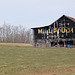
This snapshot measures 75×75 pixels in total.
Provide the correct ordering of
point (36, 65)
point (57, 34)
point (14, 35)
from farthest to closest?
1. point (14, 35)
2. point (57, 34)
3. point (36, 65)

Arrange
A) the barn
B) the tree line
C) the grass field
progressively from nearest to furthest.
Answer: the grass field, the barn, the tree line

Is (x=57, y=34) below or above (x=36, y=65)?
above

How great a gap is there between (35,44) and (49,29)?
6189 millimetres

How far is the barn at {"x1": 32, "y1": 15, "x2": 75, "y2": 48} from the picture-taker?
130ft

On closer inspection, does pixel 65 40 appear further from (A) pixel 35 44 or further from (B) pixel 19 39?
(B) pixel 19 39

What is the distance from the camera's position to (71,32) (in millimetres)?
39000

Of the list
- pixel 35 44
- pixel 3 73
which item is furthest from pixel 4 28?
pixel 3 73

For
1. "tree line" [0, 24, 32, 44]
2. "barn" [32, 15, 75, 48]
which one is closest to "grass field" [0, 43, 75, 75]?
"barn" [32, 15, 75, 48]

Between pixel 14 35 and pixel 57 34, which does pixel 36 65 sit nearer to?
pixel 57 34

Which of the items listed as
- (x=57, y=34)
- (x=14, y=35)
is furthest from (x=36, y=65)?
(x=14, y=35)

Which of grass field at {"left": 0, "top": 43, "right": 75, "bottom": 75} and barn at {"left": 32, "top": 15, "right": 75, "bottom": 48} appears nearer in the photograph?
grass field at {"left": 0, "top": 43, "right": 75, "bottom": 75}

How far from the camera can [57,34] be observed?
41.6 metres

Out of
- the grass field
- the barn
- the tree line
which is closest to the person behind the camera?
the grass field

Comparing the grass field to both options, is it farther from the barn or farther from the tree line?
the tree line
